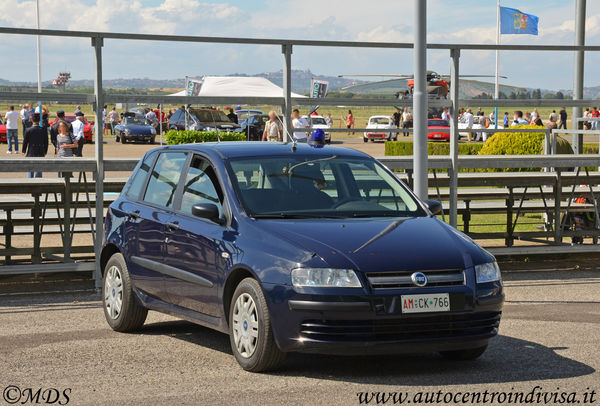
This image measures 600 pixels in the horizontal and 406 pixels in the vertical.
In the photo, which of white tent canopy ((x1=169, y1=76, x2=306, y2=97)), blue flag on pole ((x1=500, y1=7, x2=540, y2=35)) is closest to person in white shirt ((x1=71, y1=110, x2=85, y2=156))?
white tent canopy ((x1=169, y1=76, x2=306, y2=97))

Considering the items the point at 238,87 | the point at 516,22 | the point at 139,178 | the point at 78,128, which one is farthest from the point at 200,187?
the point at 516,22

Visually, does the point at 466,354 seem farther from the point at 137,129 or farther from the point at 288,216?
the point at 137,129

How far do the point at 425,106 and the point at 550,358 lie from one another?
4.44m

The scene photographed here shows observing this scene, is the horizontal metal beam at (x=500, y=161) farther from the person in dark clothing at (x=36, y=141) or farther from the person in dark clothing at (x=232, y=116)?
the person in dark clothing at (x=36, y=141)

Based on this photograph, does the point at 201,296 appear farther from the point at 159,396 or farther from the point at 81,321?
the point at 81,321

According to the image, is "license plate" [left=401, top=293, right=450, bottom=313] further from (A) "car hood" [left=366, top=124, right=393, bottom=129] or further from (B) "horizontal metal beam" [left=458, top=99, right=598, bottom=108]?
(B) "horizontal metal beam" [left=458, top=99, right=598, bottom=108]

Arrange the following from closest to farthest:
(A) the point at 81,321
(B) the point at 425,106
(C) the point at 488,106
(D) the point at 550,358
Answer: (D) the point at 550,358 < (A) the point at 81,321 < (B) the point at 425,106 < (C) the point at 488,106

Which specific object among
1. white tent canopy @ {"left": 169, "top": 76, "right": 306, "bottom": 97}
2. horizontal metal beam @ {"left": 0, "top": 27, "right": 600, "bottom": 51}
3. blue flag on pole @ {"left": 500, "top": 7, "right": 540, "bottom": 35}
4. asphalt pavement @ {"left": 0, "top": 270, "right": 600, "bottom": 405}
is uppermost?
blue flag on pole @ {"left": 500, "top": 7, "right": 540, "bottom": 35}

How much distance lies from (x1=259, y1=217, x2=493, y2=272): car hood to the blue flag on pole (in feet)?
94.1

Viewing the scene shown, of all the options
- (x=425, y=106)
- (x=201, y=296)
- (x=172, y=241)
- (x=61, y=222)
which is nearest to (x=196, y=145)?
(x=172, y=241)

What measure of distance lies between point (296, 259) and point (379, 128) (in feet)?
20.6

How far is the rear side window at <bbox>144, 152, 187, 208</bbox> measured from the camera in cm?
870

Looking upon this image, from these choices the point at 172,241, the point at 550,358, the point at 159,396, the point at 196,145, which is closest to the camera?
the point at 159,396

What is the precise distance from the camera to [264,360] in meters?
7.00
